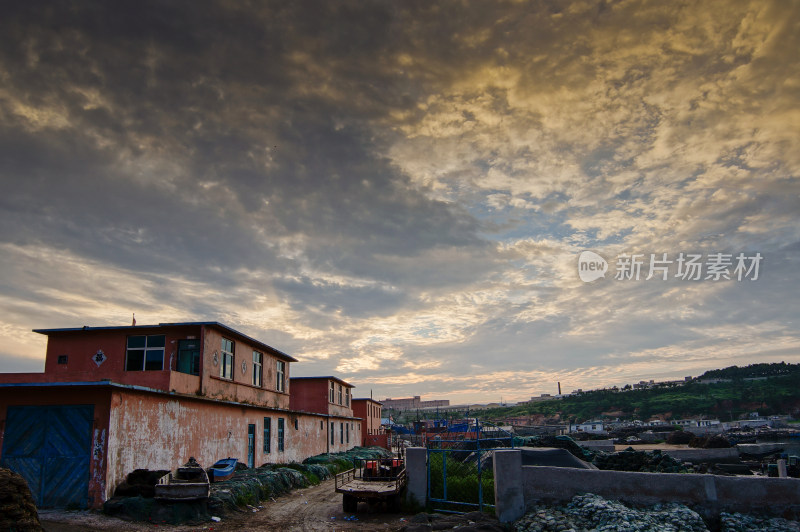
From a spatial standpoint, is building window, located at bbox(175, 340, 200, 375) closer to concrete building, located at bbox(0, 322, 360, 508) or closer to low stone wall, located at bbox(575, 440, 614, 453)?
concrete building, located at bbox(0, 322, 360, 508)

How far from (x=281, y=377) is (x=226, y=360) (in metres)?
7.98

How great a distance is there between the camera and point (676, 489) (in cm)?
1227

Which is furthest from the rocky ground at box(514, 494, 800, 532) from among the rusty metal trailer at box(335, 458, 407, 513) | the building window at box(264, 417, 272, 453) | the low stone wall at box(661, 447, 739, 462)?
the low stone wall at box(661, 447, 739, 462)

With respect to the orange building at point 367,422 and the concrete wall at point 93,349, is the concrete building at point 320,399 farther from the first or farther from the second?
the concrete wall at point 93,349

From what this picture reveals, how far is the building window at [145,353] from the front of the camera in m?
23.0

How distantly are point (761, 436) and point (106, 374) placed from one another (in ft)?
189

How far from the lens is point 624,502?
12414 millimetres

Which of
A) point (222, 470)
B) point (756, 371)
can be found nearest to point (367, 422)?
point (222, 470)

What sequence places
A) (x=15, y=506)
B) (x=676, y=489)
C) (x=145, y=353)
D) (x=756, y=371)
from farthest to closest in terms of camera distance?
(x=756, y=371) < (x=145, y=353) < (x=676, y=489) < (x=15, y=506)

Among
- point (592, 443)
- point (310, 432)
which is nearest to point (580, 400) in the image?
point (592, 443)

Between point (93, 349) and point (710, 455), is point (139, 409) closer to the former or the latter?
point (93, 349)

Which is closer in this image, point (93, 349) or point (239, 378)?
point (93, 349)

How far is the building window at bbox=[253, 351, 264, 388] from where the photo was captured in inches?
1122

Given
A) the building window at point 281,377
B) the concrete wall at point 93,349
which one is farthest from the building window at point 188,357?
the building window at point 281,377
